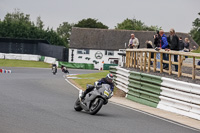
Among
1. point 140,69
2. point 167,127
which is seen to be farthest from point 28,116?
point 140,69

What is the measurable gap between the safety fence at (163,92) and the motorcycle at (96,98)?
2766 millimetres

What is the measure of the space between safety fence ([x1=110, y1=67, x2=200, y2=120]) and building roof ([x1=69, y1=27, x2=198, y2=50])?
223 ft

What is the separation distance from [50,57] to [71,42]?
17326 mm

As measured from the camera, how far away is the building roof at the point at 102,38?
89250 mm

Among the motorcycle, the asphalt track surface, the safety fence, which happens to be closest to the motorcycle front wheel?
the motorcycle

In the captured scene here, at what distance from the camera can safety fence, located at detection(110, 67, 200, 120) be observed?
14480mm

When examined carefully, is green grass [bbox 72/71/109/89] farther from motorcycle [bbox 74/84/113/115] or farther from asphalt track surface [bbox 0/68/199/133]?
motorcycle [bbox 74/84/113/115]

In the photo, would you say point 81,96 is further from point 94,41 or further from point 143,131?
point 94,41

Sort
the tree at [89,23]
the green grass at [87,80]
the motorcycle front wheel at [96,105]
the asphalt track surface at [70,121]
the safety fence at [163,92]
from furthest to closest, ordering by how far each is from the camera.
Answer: the tree at [89,23] < the green grass at [87,80] < the safety fence at [163,92] < the motorcycle front wheel at [96,105] < the asphalt track surface at [70,121]

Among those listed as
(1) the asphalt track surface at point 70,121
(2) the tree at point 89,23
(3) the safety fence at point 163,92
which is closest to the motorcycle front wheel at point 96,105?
(1) the asphalt track surface at point 70,121

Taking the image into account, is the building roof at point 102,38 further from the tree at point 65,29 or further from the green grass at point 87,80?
the tree at point 65,29

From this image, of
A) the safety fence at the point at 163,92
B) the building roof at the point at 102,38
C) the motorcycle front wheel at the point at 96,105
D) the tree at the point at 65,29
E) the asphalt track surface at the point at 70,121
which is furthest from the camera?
the tree at the point at 65,29

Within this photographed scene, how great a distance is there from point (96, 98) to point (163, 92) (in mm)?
4029

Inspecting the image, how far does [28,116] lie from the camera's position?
11.8 meters
